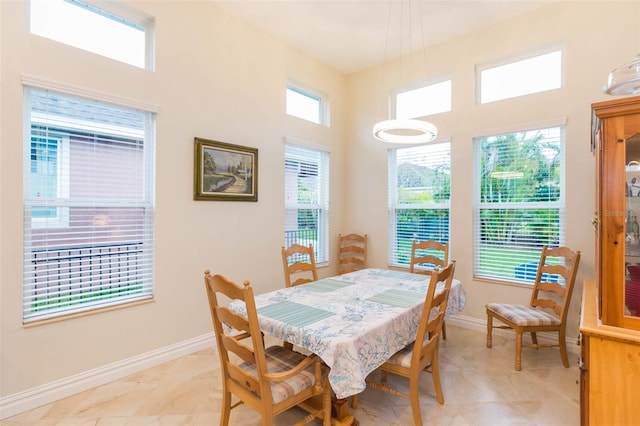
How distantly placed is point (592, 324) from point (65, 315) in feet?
10.5

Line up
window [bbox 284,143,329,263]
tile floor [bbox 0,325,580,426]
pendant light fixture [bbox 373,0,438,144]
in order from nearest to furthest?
tile floor [bbox 0,325,580,426] → pendant light fixture [bbox 373,0,438,144] → window [bbox 284,143,329,263]

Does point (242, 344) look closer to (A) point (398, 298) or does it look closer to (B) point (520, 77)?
(A) point (398, 298)

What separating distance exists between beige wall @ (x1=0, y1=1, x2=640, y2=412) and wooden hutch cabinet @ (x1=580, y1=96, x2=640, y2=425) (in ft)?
6.26

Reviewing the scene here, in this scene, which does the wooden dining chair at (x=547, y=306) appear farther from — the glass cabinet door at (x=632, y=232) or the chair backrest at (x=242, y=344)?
the chair backrest at (x=242, y=344)

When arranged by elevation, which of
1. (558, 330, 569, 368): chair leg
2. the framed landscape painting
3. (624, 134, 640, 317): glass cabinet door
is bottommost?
(558, 330, 569, 368): chair leg

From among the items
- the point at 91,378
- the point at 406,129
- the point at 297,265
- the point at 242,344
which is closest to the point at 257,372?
the point at 242,344

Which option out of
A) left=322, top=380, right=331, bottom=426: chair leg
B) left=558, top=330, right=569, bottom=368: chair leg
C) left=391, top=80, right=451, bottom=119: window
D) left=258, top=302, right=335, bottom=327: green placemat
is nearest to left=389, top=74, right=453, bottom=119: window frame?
left=391, top=80, right=451, bottom=119: window

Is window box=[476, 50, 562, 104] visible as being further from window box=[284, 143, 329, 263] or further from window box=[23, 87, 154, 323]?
window box=[23, 87, 154, 323]

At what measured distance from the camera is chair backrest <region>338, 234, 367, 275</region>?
4.51 m

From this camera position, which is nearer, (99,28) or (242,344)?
(242,344)

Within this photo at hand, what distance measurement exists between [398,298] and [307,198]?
2.28 metres

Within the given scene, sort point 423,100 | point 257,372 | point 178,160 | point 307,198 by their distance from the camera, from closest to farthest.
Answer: point 257,372
point 178,160
point 423,100
point 307,198

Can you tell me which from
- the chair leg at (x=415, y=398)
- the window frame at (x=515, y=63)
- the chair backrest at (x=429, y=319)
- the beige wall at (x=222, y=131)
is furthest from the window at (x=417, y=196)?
the chair leg at (x=415, y=398)

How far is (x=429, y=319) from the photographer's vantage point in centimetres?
199
